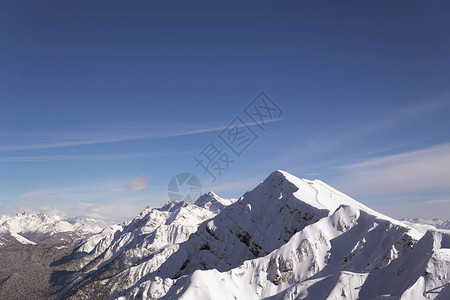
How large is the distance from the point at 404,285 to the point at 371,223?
46.2 m

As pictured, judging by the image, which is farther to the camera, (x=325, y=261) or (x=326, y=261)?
(x=325, y=261)

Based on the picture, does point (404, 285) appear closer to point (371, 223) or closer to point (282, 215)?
point (371, 223)

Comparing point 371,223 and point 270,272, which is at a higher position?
point 371,223

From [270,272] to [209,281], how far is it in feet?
95.8

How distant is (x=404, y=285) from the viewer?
78.4 m

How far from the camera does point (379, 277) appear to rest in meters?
88.6

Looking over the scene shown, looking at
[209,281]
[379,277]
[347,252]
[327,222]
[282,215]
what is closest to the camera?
[379,277]

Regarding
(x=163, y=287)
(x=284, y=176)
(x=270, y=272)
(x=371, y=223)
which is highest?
(x=284, y=176)

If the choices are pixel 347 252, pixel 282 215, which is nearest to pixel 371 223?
pixel 347 252

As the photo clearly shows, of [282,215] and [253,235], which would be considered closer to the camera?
[282,215]

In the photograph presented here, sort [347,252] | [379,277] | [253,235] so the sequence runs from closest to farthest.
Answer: [379,277], [347,252], [253,235]

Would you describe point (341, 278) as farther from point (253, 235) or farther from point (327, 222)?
point (253, 235)

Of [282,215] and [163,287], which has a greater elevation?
[282,215]

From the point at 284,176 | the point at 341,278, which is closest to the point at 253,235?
the point at 284,176
